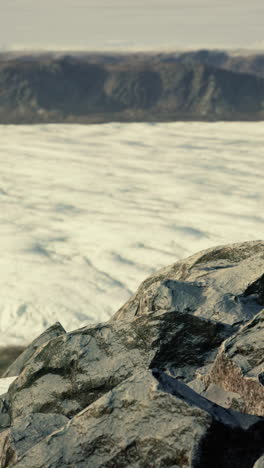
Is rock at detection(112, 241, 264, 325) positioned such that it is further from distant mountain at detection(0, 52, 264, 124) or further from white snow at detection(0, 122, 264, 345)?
distant mountain at detection(0, 52, 264, 124)

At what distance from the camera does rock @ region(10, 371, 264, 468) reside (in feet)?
21.2

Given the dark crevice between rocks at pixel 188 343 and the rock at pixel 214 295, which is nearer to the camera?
the dark crevice between rocks at pixel 188 343

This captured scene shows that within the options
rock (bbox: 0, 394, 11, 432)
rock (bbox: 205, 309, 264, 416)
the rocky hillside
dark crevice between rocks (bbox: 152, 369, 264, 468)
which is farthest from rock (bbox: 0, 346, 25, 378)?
dark crevice between rocks (bbox: 152, 369, 264, 468)

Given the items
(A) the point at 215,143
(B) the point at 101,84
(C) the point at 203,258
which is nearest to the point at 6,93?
(B) the point at 101,84

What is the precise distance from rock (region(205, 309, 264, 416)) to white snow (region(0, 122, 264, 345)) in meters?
22.5

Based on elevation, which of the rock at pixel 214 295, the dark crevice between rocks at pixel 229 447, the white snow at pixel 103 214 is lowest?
the white snow at pixel 103 214

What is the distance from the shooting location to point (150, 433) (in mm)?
6633

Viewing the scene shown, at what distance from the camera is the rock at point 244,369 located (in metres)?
7.10

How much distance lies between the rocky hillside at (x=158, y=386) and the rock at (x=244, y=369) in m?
0.01

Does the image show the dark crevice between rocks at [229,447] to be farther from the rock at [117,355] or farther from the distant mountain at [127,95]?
the distant mountain at [127,95]

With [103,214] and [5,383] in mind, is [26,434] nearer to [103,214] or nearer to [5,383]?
[5,383]

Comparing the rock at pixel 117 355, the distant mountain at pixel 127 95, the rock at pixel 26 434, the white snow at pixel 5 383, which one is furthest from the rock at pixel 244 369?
the distant mountain at pixel 127 95

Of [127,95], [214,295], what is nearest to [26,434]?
[214,295]

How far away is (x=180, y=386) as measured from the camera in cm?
700
